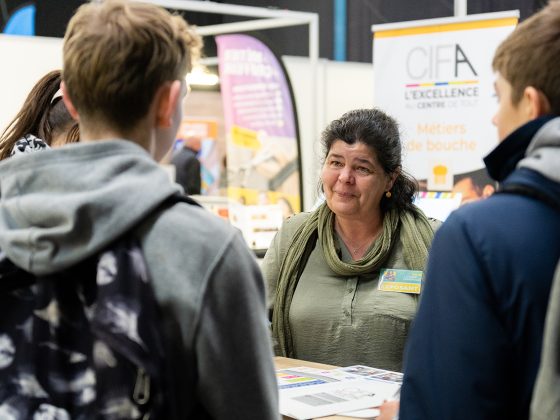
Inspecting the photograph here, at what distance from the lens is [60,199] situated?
3.72ft

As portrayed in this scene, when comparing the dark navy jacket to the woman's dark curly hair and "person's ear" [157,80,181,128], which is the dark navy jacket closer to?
"person's ear" [157,80,181,128]

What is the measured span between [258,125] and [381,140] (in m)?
2.89

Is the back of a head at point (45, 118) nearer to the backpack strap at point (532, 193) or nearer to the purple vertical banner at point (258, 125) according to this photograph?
the backpack strap at point (532, 193)

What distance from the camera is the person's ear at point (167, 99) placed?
121cm

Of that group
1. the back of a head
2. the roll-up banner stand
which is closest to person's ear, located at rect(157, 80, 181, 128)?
the back of a head

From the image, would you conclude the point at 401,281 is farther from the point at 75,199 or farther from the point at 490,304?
the point at 75,199

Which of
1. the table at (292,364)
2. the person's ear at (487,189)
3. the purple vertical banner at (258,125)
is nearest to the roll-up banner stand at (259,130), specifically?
the purple vertical banner at (258,125)

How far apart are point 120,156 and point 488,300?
24.3 inches

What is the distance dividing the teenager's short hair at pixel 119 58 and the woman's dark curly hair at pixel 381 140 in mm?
1839

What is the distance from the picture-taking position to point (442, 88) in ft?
17.4

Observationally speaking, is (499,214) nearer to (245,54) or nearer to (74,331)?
(74,331)

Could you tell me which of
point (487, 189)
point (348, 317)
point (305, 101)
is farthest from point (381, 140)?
point (305, 101)

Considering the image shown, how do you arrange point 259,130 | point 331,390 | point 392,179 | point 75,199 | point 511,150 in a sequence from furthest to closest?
point 259,130
point 392,179
point 331,390
point 511,150
point 75,199

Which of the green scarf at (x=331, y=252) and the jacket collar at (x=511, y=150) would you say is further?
the green scarf at (x=331, y=252)
